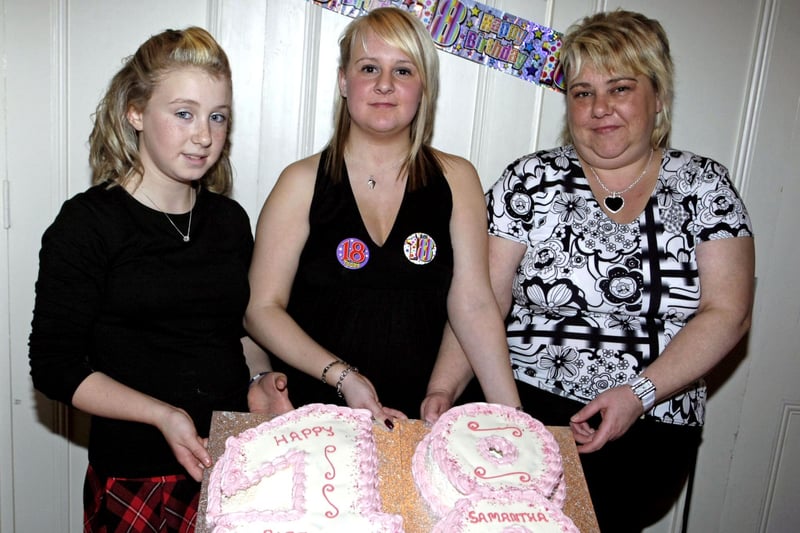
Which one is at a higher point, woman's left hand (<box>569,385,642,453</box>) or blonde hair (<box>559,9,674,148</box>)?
blonde hair (<box>559,9,674,148</box>)

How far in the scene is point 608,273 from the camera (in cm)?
167

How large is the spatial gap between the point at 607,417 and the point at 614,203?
52 centimetres

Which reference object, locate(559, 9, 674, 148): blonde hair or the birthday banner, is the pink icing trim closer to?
locate(559, 9, 674, 148): blonde hair

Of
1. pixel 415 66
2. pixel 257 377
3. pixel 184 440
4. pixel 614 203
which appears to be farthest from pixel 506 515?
pixel 415 66

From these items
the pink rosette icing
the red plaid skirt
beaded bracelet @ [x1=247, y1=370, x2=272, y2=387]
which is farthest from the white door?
the pink rosette icing

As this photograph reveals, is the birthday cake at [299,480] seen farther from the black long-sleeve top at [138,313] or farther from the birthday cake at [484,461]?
the black long-sleeve top at [138,313]

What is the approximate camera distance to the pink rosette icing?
3.57 ft

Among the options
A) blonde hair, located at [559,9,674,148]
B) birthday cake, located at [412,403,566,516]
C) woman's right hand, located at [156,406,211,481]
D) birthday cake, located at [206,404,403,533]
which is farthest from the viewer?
blonde hair, located at [559,9,674,148]

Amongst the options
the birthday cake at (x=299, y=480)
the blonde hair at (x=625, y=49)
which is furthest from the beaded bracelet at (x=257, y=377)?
the blonde hair at (x=625, y=49)

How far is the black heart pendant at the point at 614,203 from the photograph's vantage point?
67.6 inches

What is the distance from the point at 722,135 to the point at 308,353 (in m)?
1.53

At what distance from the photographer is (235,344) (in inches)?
62.6

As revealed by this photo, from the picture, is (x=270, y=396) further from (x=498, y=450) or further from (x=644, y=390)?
(x=644, y=390)

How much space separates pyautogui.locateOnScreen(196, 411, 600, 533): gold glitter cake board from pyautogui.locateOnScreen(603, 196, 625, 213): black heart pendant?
617 mm
